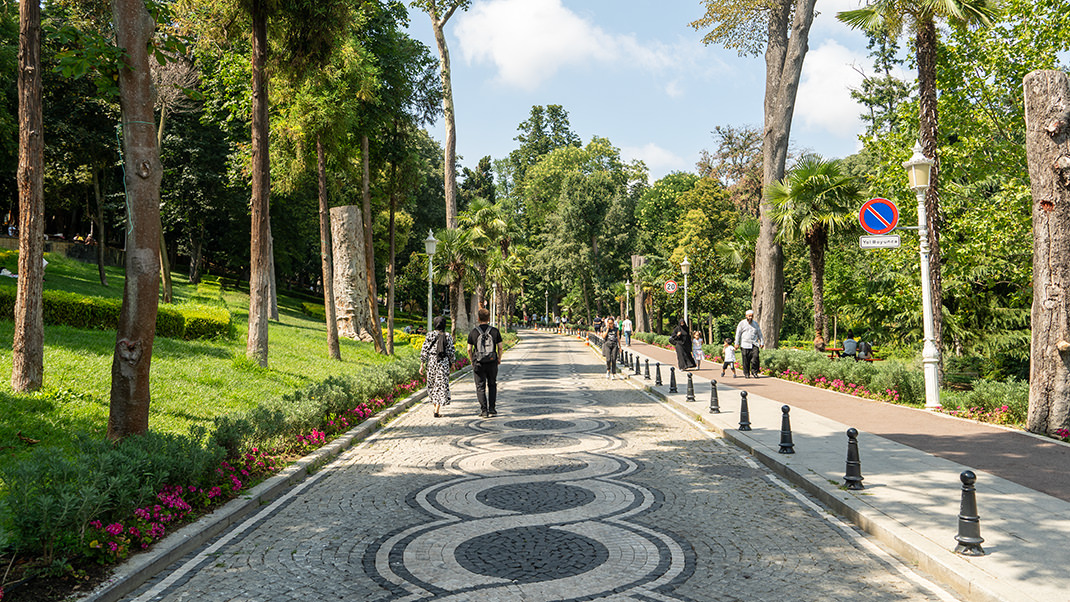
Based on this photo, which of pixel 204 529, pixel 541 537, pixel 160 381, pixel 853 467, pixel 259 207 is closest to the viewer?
pixel 541 537

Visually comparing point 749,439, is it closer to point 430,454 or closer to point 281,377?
point 430,454

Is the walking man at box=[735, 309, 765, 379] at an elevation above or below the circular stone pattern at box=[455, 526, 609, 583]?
above

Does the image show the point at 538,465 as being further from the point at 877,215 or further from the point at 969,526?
the point at 877,215

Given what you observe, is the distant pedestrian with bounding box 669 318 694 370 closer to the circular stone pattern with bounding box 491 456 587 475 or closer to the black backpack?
the black backpack

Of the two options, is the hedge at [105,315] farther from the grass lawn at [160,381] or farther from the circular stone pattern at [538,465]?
the circular stone pattern at [538,465]

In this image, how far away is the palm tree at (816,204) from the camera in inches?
885

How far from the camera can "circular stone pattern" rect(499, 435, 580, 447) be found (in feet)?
34.4

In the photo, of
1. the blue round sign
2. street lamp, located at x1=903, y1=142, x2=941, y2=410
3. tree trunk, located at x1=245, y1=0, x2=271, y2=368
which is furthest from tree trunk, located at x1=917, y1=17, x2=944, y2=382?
tree trunk, located at x1=245, y1=0, x2=271, y2=368

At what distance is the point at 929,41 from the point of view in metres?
15.7

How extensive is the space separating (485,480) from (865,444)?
18.1ft

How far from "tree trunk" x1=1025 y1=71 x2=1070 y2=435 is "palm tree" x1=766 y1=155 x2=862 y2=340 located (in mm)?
11877

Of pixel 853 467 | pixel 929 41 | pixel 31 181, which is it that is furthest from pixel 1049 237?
pixel 31 181

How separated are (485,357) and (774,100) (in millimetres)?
16678

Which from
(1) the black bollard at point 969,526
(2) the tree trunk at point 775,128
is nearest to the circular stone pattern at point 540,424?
(1) the black bollard at point 969,526
